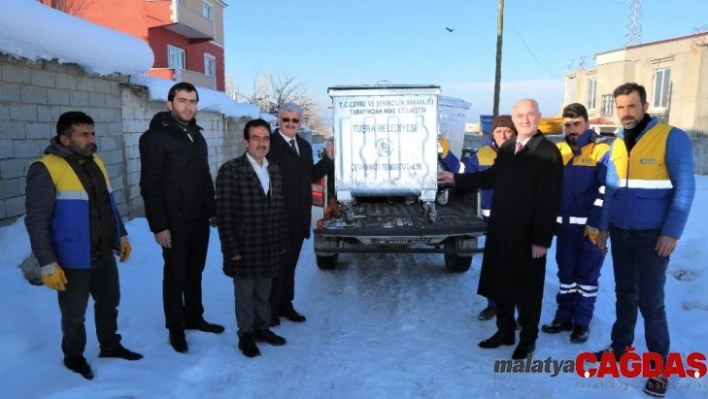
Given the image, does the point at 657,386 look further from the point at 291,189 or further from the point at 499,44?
→ the point at 499,44

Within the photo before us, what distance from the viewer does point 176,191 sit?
3584 mm

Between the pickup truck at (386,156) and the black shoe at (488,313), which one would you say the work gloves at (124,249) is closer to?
the pickup truck at (386,156)

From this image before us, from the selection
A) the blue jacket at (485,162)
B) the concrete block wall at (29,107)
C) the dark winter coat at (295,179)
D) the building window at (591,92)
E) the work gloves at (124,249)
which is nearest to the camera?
the work gloves at (124,249)

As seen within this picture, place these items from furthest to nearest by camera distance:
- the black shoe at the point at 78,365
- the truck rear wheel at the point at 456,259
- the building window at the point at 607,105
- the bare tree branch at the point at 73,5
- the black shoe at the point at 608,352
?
1. the building window at the point at 607,105
2. the bare tree branch at the point at 73,5
3. the truck rear wheel at the point at 456,259
4. the black shoe at the point at 608,352
5. the black shoe at the point at 78,365

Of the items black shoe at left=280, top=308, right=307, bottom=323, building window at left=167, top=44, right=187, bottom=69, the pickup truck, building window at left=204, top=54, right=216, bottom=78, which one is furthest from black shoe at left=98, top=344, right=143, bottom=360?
building window at left=204, top=54, right=216, bottom=78

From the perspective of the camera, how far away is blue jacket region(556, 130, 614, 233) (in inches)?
150

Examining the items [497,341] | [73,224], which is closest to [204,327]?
[73,224]

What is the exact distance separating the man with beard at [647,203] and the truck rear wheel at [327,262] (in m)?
3.50

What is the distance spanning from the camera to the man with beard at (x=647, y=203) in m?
3.00

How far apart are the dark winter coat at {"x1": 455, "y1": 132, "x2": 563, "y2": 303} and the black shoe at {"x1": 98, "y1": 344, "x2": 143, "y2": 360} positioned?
2733mm

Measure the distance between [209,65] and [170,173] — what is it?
80.8ft

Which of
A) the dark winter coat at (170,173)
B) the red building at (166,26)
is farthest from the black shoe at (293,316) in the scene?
the red building at (166,26)

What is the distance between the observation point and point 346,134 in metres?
6.02

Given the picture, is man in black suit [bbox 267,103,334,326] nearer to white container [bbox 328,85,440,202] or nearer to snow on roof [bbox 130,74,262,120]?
white container [bbox 328,85,440,202]
